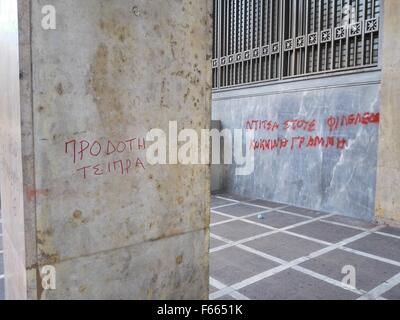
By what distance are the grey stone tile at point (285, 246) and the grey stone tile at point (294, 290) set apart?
2.29 feet

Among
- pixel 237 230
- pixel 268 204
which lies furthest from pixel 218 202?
pixel 237 230

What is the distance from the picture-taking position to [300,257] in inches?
191

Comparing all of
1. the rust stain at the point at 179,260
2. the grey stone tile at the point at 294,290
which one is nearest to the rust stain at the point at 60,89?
the rust stain at the point at 179,260

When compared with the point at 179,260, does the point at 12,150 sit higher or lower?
higher

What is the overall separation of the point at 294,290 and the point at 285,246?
148 centimetres

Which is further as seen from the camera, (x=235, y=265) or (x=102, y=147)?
(x=235, y=265)

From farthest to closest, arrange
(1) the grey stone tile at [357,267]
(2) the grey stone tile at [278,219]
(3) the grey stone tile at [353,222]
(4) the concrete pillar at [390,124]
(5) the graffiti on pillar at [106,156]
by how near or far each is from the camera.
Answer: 1. (2) the grey stone tile at [278,219]
2. (3) the grey stone tile at [353,222]
3. (4) the concrete pillar at [390,124]
4. (1) the grey stone tile at [357,267]
5. (5) the graffiti on pillar at [106,156]

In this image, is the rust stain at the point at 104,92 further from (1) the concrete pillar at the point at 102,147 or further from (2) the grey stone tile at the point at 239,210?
(2) the grey stone tile at the point at 239,210

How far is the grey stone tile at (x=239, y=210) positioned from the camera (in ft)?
24.3

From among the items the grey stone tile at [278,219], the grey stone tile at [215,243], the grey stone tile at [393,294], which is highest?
the grey stone tile at [278,219]

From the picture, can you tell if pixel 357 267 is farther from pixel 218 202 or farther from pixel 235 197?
pixel 235 197

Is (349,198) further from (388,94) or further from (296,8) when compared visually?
(296,8)

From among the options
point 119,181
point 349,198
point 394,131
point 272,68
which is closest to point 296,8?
point 272,68

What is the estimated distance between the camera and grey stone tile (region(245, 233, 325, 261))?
16.3ft
